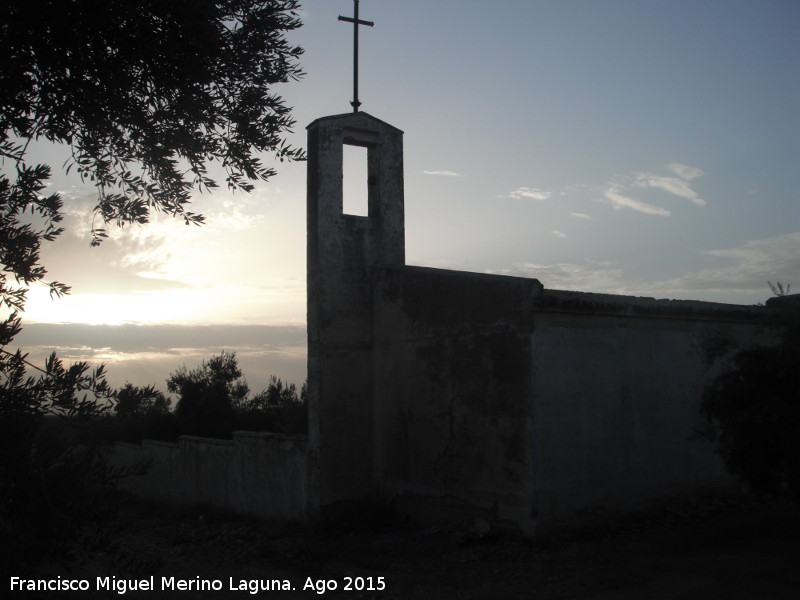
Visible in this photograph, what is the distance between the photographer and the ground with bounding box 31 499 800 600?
879 centimetres

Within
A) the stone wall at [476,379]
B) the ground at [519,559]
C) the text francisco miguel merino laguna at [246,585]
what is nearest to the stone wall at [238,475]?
the ground at [519,559]

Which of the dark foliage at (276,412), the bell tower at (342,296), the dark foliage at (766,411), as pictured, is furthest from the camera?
the dark foliage at (276,412)


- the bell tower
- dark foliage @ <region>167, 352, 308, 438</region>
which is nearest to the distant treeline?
dark foliage @ <region>167, 352, 308, 438</region>

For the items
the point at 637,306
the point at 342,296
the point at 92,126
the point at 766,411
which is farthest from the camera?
the point at 342,296

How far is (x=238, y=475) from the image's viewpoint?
51.6 ft

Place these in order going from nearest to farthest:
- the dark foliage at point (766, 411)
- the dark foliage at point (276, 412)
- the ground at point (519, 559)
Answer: the ground at point (519, 559) → the dark foliage at point (766, 411) → the dark foliage at point (276, 412)

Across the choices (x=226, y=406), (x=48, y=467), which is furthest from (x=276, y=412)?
(x=48, y=467)

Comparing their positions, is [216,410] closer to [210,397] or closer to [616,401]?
[210,397]

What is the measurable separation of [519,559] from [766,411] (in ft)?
12.7

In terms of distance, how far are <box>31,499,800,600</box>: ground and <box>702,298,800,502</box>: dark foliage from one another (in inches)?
44.5

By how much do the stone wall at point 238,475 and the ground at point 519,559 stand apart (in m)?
0.65

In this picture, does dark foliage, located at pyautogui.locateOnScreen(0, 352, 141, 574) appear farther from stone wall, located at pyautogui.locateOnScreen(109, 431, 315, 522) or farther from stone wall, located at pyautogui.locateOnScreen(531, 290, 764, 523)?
stone wall, located at pyautogui.locateOnScreen(109, 431, 315, 522)

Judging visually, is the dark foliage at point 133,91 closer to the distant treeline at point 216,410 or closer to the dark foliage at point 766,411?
the dark foliage at point 766,411

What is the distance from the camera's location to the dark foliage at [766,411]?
29.7 ft
